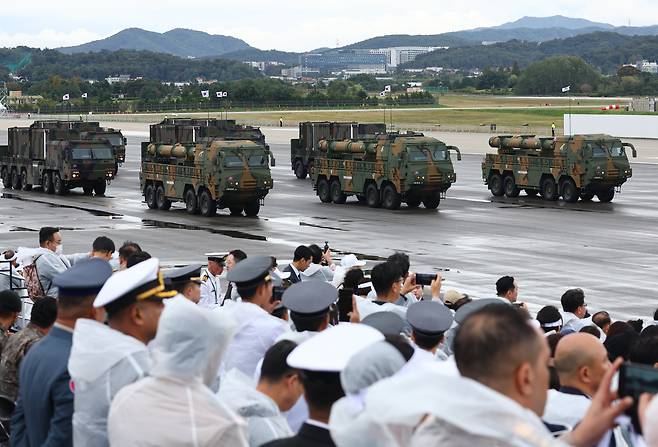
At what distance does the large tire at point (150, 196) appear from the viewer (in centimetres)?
4003

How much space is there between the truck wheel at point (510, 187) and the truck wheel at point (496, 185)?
152 mm

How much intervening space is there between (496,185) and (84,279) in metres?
38.4

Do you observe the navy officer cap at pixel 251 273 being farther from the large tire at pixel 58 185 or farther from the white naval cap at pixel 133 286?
the large tire at pixel 58 185

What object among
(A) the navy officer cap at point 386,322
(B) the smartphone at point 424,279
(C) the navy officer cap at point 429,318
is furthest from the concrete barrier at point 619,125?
(A) the navy officer cap at point 386,322

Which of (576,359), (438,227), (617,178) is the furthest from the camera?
(617,178)

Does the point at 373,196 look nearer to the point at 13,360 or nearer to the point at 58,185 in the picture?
the point at 58,185

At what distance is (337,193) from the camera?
41625 mm

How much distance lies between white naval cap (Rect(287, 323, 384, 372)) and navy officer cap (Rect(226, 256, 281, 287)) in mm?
2709

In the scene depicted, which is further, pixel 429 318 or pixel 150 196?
pixel 150 196

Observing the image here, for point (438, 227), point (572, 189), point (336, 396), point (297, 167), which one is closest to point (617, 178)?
point (572, 189)

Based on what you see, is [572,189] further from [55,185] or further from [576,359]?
[576,359]

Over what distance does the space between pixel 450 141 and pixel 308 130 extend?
23.9 metres

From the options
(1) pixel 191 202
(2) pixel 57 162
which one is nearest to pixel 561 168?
(1) pixel 191 202

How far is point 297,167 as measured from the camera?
54219 mm
